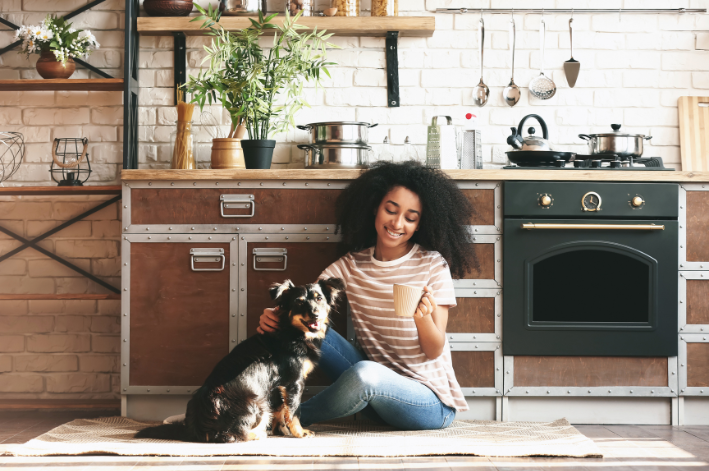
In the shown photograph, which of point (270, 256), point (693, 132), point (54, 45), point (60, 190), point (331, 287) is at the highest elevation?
point (54, 45)

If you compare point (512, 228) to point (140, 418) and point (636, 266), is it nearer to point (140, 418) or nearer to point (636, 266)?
point (636, 266)

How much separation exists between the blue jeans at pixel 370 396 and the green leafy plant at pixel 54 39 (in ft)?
5.97

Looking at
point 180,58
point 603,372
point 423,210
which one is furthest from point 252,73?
point 603,372

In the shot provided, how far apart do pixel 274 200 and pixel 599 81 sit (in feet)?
5.85

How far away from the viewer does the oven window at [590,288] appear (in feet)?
8.32

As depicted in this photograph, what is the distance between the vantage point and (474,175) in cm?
252

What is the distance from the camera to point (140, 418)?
8.41 feet

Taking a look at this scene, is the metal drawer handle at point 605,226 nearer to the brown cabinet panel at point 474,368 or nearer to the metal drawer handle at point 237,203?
the brown cabinet panel at point 474,368

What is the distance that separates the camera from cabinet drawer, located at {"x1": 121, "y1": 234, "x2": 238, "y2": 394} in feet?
8.30

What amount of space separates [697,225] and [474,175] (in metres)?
0.94

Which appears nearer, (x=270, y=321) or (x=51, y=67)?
(x=270, y=321)

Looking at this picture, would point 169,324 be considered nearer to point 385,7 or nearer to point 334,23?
point 334,23

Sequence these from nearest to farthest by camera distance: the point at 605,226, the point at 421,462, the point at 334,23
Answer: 1. the point at 421,462
2. the point at 605,226
3. the point at 334,23

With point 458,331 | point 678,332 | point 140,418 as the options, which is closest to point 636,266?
point 678,332
